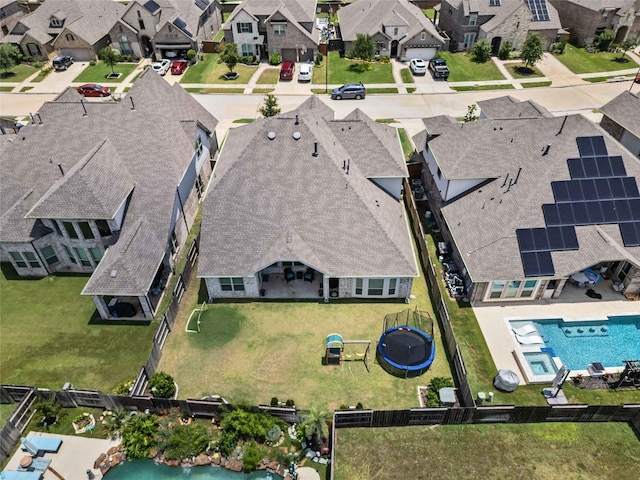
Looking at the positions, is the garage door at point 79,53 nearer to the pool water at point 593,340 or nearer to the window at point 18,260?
the window at point 18,260

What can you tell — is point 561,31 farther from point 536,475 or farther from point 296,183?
point 536,475

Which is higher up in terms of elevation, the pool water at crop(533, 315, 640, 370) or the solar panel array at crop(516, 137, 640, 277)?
the solar panel array at crop(516, 137, 640, 277)

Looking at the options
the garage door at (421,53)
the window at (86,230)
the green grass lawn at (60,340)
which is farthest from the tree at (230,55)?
the green grass lawn at (60,340)

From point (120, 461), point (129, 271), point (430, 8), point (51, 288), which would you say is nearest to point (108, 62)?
point (51, 288)

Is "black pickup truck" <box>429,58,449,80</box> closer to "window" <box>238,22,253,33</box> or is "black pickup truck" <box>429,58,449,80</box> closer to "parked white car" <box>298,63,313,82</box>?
"parked white car" <box>298,63,313,82</box>

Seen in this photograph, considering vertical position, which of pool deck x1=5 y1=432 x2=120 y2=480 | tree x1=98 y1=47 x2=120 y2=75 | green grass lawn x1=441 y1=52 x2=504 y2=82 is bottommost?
pool deck x1=5 y1=432 x2=120 y2=480

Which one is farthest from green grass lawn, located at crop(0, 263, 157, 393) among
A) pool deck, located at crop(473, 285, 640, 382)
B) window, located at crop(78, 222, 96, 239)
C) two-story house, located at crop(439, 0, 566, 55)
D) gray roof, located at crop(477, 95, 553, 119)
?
two-story house, located at crop(439, 0, 566, 55)

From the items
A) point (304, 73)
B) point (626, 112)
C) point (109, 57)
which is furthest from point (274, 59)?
point (626, 112)
